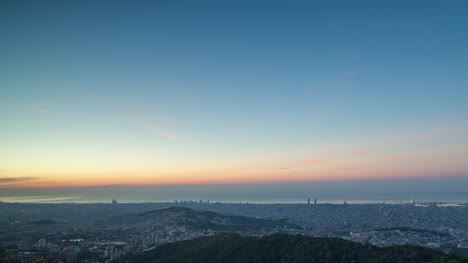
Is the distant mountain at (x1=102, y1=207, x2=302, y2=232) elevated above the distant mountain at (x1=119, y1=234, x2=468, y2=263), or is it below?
below

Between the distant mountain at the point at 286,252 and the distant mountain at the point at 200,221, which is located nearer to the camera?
the distant mountain at the point at 286,252

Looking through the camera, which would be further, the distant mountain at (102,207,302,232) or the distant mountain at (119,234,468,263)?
the distant mountain at (102,207,302,232)

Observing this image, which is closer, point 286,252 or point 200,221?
point 286,252

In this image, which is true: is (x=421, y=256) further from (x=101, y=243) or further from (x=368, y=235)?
(x=101, y=243)

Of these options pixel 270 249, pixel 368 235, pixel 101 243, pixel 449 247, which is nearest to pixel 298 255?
pixel 270 249
